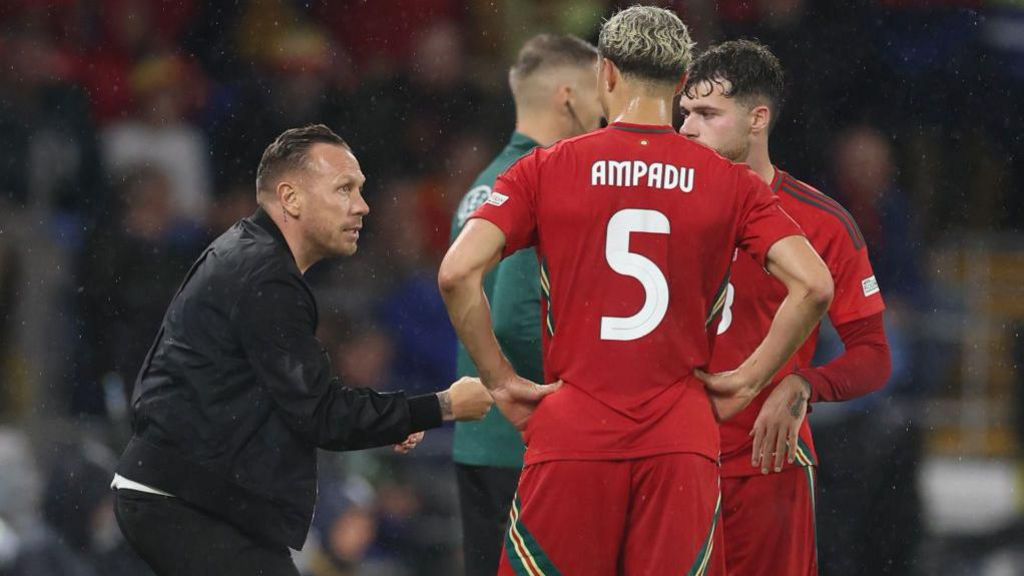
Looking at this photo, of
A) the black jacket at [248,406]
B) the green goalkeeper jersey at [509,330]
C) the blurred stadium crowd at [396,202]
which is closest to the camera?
the black jacket at [248,406]

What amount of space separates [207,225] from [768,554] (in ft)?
15.6

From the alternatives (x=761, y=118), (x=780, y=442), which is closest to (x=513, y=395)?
(x=780, y=442)

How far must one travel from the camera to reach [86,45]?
8.66 metres

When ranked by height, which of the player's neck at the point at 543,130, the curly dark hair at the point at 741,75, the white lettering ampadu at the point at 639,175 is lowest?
the white lettering ampadu at the point at 639,175

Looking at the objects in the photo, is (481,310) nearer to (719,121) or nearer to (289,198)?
(289,198)

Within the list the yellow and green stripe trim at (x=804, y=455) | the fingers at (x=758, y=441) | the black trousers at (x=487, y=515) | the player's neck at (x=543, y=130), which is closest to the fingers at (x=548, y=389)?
the fingers at (x=758, y=441)

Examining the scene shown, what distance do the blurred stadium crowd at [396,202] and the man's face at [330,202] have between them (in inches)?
104

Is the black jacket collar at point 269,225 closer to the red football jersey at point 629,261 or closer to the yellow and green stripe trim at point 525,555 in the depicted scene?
the red football jersey at point 629,261

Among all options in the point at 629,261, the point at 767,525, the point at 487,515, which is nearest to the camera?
the point at 629,261

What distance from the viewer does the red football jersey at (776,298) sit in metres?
3.99

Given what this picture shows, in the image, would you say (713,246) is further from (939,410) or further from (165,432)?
(939,410)

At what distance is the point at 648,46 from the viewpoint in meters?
3.39

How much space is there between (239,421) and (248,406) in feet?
0.14

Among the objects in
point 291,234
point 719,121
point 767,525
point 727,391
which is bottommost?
point 767,525
